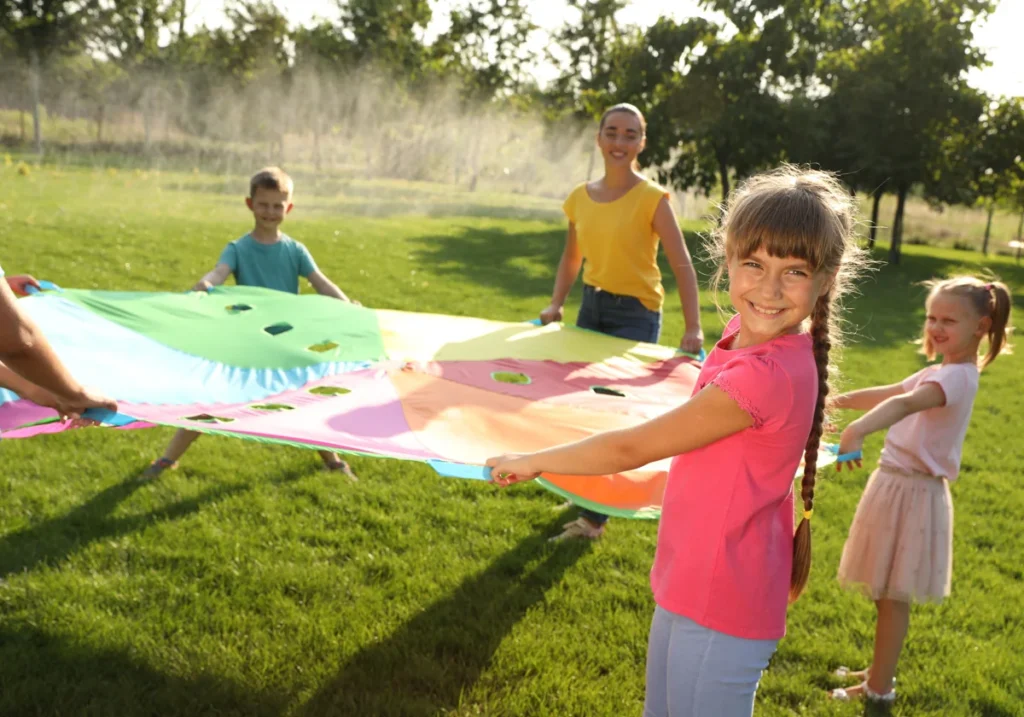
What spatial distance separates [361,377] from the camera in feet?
13.2

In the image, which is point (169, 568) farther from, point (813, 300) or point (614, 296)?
point (813, 300)

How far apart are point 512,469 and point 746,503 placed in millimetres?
516

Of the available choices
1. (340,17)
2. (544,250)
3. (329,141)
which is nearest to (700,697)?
(544,250)

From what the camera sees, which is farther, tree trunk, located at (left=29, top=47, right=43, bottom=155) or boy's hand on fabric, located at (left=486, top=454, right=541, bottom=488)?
tree trunk, located at (left=29, top=47, right=43, bottom=155)

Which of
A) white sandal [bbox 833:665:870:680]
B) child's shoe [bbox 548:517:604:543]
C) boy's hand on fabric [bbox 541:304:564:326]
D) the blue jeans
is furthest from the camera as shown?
boy's hand on fabric [bbox 541:304:564:326]

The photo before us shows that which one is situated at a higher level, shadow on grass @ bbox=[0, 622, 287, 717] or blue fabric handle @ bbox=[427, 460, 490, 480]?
blue fabric handle @ bbox=[427, 460, 490, 480]

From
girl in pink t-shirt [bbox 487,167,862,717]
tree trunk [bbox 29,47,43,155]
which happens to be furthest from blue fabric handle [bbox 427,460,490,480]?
tree trunk [bbox 29,47,43,155]

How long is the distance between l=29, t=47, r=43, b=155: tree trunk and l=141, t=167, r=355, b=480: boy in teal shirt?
25.7 metres

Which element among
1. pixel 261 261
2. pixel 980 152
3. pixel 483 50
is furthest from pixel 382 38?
pixel 261 261

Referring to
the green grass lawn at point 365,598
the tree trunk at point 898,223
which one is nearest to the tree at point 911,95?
the tree trunk at point 898,223

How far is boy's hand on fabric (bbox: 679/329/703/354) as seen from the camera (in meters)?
4.38

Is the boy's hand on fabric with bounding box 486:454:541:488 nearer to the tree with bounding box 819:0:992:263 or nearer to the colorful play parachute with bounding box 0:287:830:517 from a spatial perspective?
the colorful play parachute with bounding box 0:287:830:517

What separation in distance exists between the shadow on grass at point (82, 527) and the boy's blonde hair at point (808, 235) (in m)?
3.22

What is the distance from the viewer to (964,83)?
2055cm
